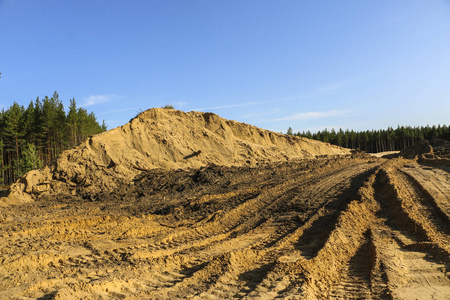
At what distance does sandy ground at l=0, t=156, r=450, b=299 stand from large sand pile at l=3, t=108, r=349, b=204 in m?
3.57

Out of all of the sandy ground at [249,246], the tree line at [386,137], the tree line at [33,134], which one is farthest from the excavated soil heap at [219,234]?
the tree line at [386,137]

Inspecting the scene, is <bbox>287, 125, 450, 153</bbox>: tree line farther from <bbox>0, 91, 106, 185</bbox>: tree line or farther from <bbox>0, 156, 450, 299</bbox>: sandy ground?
<bbox>0, 156, 450, 299</bbox>: sandy ground

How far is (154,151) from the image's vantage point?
66.7 ft

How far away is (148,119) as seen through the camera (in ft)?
74.0

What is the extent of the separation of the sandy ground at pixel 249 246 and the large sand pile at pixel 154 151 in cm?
357

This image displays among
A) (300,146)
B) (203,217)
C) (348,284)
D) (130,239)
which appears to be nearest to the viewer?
(348,284)

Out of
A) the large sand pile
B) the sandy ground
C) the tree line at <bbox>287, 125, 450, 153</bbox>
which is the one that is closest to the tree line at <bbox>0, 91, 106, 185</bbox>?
the large sand pile

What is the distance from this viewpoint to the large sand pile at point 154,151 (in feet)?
53.7

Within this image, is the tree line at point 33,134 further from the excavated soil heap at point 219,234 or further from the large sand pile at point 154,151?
the excavated soil heap at point 219,234

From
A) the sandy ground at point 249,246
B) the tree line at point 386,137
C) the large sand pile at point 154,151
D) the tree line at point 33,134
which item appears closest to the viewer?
the sandy ground at point 249,246

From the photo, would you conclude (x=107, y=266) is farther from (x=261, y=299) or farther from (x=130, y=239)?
(x=261, y=299)

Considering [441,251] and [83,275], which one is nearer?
[83,275]

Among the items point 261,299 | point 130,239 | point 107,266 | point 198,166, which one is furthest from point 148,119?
point 261,299

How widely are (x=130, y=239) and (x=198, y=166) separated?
13139 millimetres
